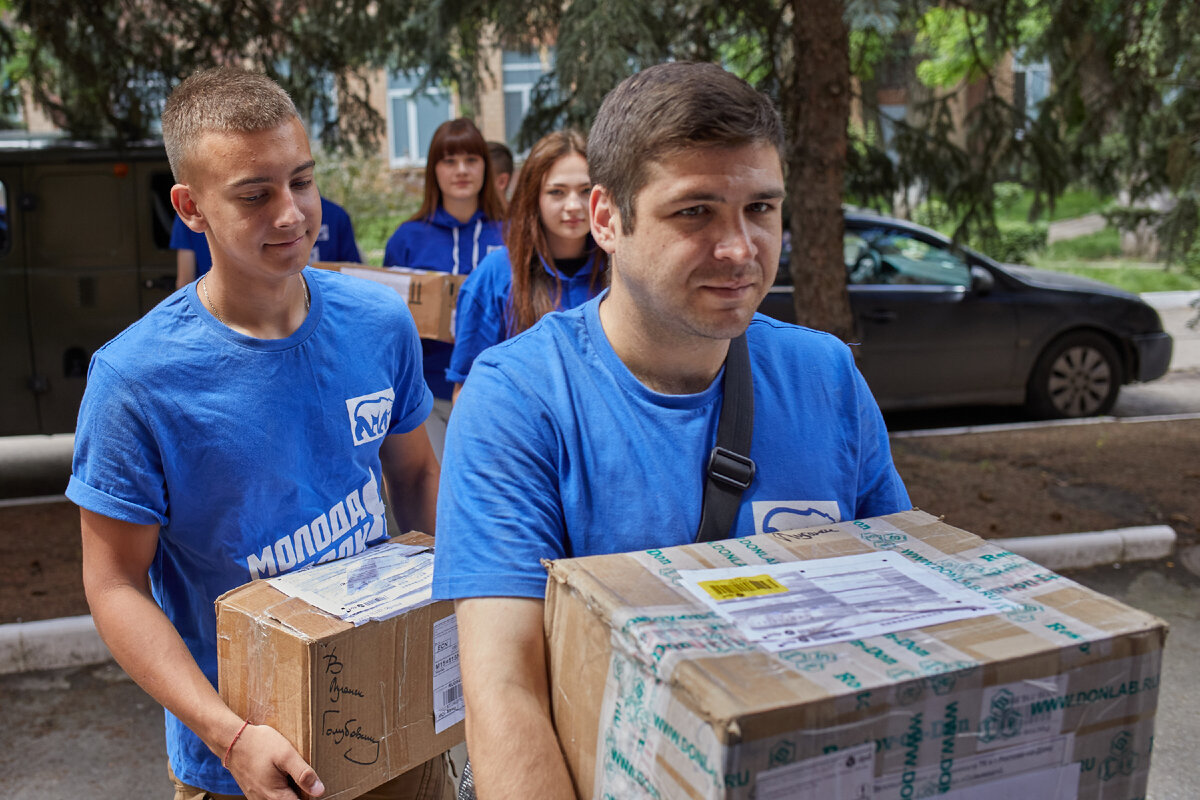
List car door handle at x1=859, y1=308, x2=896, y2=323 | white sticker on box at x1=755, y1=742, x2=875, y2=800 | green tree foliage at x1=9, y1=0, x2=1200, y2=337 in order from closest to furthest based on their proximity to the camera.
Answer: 1. white sticker on box at x1=755, y1=742, x2=875, y2=800
2. green tree foliage at x1=9, y1=0, x2=1200, y2=337
3. car door handle at x1=859, y1=308, x2=896, y2=323

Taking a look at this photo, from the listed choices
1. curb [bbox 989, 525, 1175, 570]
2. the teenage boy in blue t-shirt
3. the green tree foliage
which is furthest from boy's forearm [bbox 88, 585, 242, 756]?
curb [bbox 989, 525, 1175, 570]

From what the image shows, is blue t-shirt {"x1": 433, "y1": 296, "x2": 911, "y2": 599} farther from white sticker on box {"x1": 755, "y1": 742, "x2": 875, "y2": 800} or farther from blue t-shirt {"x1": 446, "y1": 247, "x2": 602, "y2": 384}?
blue t-shirt {"x1": 446, "y1": 247, "x2": 602, "y2": 384}

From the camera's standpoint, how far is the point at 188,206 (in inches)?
88.7

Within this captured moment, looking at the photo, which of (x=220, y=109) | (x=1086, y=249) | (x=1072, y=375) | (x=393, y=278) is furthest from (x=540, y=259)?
(x=1086, y=249)

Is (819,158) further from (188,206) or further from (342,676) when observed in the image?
(342,676)

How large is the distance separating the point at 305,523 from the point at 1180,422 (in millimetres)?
8990

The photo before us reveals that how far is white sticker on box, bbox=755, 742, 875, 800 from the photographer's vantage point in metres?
1.16

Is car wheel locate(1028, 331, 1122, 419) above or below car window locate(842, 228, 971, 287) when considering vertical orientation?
below

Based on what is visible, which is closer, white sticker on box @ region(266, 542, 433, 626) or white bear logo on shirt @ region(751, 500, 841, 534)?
white bear logo on shirt @ region(751, 500, 841, 534)

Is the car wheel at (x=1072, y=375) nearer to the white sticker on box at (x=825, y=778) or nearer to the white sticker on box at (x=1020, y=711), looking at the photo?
the white sticker on box at (x=1020, y=711)

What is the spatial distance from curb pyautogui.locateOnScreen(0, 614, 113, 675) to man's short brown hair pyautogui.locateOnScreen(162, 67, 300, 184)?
346 cm

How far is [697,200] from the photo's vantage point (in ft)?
5.27

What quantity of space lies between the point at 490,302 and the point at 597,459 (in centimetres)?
277

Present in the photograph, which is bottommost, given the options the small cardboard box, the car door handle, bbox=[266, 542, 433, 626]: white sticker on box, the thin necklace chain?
the car door handle
